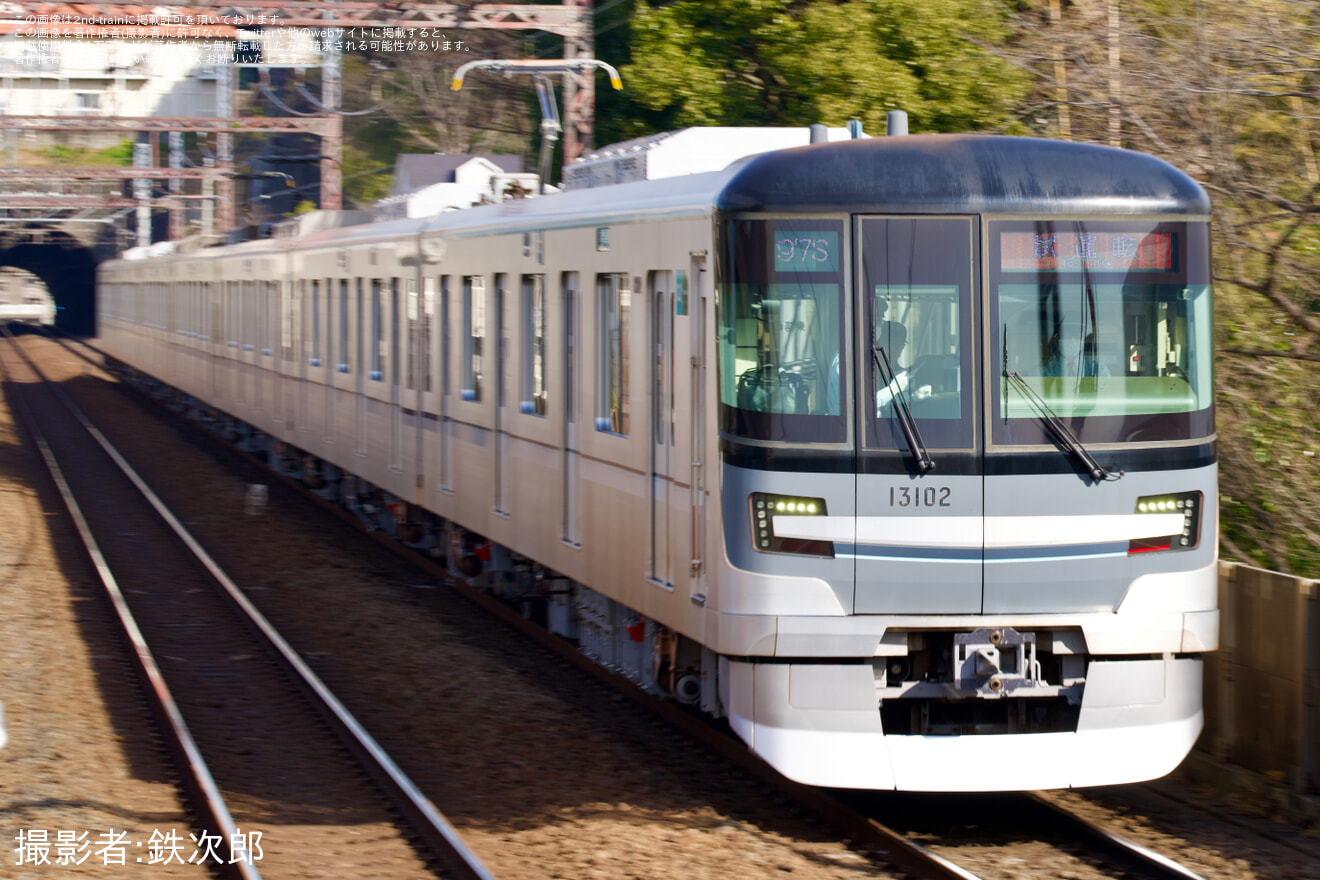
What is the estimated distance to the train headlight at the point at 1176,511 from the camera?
22.9 feet

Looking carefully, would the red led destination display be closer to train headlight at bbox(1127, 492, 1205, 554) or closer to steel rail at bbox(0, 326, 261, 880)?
train headlight at bbox(1127, 492, 1205, 554)

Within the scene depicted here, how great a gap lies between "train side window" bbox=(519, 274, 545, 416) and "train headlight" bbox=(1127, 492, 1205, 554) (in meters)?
4.36

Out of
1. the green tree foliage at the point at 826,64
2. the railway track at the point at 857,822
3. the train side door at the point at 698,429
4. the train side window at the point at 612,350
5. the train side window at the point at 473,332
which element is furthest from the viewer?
the green tree foliage at the point at 826,64

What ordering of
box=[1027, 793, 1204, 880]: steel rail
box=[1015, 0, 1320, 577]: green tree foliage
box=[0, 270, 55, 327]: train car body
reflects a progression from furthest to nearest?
box=[0, 270, 55, 327]: train car body → box=[1015, 0, 1320, 577]: green tree foliage → box=[1027, 793, 1204, 880]: steel rail

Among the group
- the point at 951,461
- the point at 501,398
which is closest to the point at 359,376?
the point at 501,398

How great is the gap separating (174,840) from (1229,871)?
4.37 meters

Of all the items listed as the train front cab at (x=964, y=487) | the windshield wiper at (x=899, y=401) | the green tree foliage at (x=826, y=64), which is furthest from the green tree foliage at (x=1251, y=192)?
the green tree foliage at (x=826, y=64)

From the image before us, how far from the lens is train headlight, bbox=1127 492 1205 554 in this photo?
698 cm

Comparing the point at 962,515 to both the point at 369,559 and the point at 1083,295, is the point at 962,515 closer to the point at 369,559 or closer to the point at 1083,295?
the point at 1083,295

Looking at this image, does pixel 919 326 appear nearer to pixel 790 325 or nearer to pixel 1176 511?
pixel 790 325

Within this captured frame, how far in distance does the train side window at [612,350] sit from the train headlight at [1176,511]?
2.86 m

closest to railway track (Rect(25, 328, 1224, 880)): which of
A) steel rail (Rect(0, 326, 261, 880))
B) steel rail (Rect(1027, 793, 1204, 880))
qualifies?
steel rail (Rect(1027, 793, 1204, 880))

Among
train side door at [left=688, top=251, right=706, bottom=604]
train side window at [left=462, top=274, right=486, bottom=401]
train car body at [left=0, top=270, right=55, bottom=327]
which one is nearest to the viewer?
train side door at [left=688, top=251, right=706, bottom=604]

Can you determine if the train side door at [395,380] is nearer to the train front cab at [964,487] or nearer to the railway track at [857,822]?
the railway track at [857,822]
